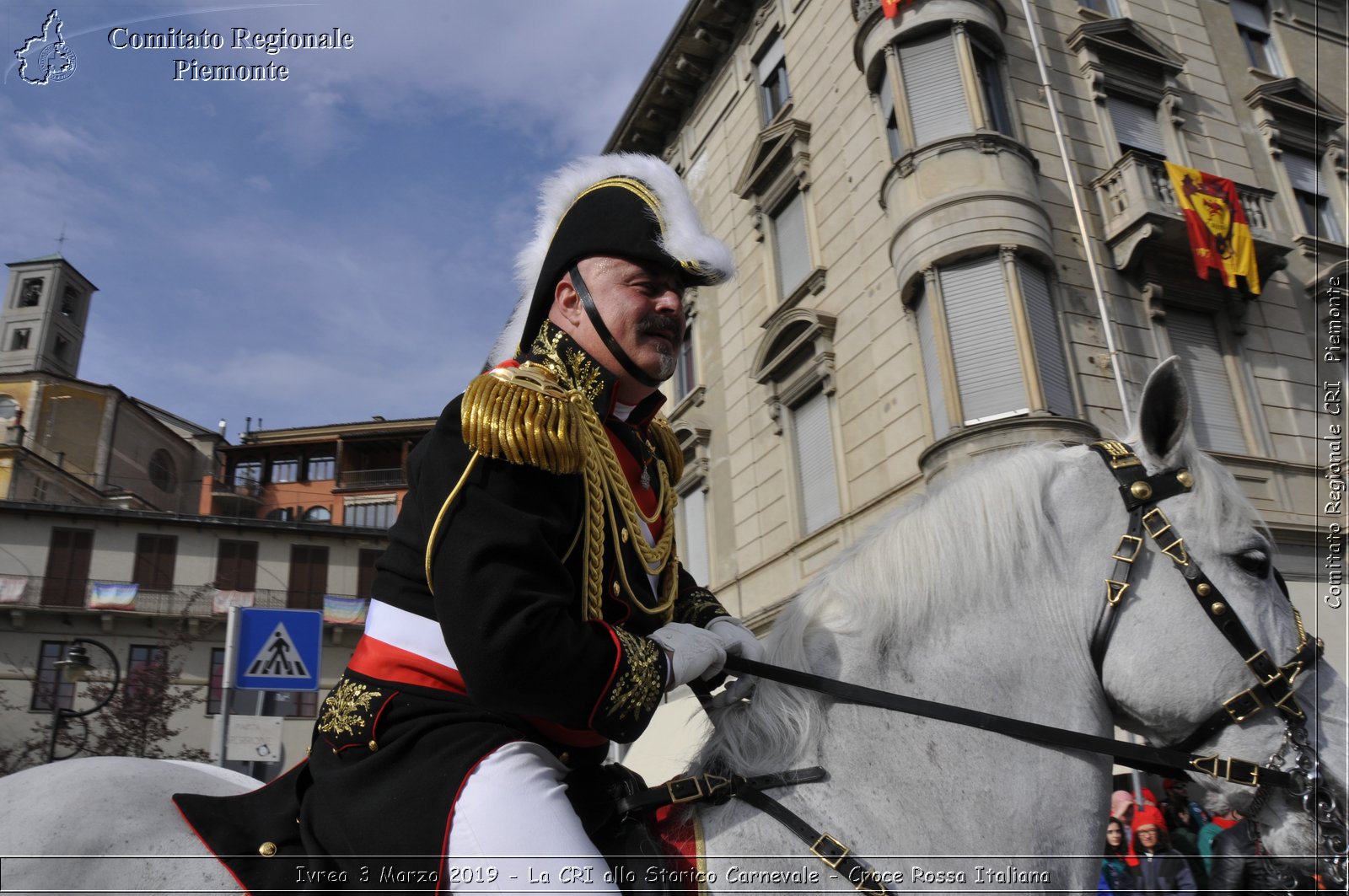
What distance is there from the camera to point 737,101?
20547 mm

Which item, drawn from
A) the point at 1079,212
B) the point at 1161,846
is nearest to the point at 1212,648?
the point at 1161,846

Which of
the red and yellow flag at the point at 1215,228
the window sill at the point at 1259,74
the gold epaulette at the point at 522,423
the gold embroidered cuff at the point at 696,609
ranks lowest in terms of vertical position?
the gold embroidered cuff at the point at 696,609

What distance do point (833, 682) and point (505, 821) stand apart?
2.61 feet

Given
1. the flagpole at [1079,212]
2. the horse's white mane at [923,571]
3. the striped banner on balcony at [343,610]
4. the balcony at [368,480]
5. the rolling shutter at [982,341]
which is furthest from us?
the balcony at [368,480]

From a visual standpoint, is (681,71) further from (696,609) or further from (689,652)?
(689,652)

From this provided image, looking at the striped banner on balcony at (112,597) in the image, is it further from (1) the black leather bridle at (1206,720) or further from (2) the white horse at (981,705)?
(1) the black leather bridle at (1206,720)

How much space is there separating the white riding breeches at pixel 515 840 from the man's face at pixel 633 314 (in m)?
1.08

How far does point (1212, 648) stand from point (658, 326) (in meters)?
1.57

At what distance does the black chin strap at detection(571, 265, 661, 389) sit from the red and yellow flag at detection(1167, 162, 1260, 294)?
14.4 m

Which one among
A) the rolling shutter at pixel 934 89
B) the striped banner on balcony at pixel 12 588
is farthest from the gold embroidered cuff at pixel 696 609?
the striped banner on balcony at pixel 12 588

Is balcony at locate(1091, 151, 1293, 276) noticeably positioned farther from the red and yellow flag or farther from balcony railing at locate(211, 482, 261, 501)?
balcony railing at locate(211, 482, 261, 501)

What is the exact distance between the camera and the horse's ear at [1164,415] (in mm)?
2281

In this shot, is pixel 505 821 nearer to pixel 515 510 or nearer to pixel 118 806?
pixel 515 510

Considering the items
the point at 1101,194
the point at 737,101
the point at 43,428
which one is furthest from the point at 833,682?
the point at 43,428
